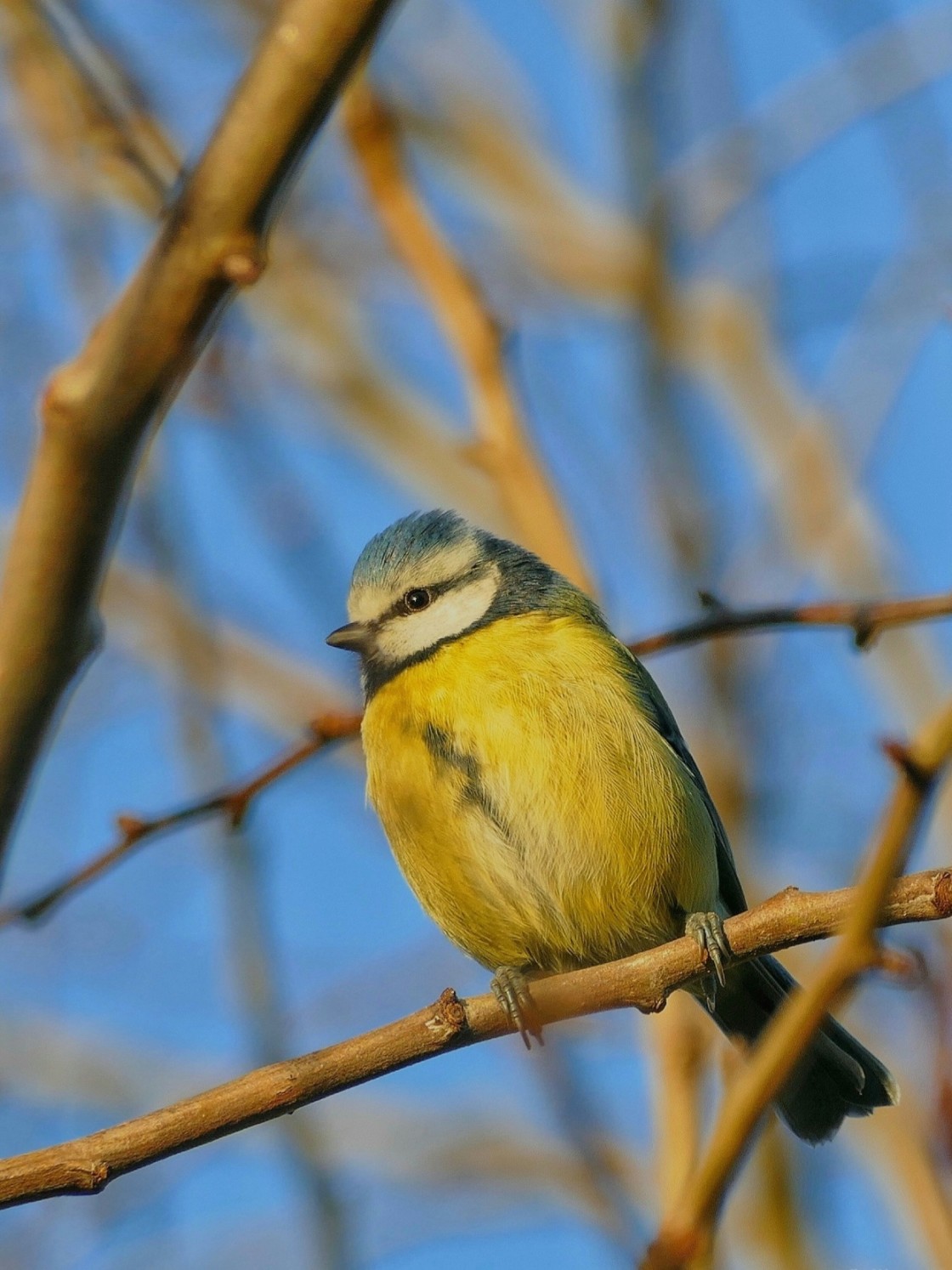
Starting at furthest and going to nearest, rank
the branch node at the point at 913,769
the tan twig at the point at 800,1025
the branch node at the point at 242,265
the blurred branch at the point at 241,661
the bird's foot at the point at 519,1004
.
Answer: the blurred branch at the point at 241,661 → the bird's foot at the point at 519,1004 → the branch node at the point at 242,265 → the branch node at the point at 913,769 → the tan twig at the point at 800,1025

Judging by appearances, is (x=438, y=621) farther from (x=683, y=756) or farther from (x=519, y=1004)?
(x=519, y=1004)

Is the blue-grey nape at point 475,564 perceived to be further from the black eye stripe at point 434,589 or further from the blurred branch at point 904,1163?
the blurred branch at point 904,1163

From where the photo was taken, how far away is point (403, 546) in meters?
4.52

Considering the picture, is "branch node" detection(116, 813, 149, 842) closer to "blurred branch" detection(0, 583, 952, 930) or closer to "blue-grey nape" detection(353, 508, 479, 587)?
"blurred branch" detection(0, 583, 952, 930)

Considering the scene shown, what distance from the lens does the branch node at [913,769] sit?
5.35ft

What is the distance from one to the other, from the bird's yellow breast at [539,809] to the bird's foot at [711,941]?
0.12m

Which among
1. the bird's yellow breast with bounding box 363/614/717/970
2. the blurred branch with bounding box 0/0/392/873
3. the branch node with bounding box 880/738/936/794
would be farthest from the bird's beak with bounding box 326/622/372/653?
the branch node with bounding box 880/738/936/794

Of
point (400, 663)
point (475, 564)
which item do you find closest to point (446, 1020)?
point (400, 663)

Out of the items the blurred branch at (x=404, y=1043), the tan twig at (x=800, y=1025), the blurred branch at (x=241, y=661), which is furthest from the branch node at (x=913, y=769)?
the blurred branch at (x=241, y=661)

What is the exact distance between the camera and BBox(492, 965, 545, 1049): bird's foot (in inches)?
118

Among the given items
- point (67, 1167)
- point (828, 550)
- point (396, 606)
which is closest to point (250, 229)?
point (67, 1167)

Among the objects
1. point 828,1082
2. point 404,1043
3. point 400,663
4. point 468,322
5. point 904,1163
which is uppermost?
point 468,322

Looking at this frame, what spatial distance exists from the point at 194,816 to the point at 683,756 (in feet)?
5.52

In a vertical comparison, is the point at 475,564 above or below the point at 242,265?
above
